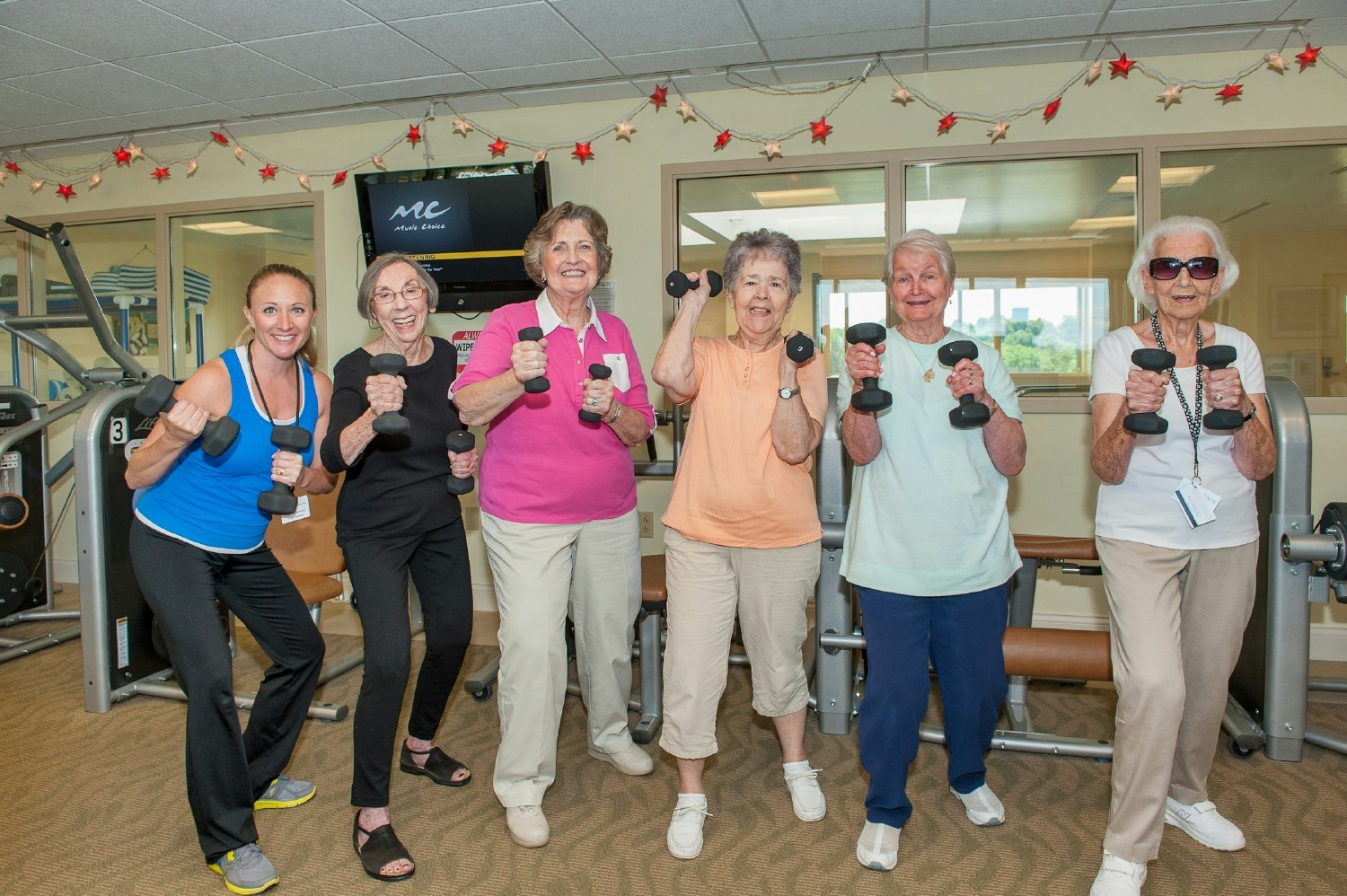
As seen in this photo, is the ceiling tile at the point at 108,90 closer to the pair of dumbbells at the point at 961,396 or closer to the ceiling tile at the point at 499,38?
the ceiling tile at the point at 499,38

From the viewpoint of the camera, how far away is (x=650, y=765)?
111 inches

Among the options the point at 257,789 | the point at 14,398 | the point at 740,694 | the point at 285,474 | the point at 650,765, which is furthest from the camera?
the point at 14,398

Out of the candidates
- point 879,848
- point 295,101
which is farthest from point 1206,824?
point 295,101

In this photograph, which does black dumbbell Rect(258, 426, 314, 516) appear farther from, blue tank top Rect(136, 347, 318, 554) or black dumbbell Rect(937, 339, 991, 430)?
black dumbbell Rect(937, 339, 991, 430)

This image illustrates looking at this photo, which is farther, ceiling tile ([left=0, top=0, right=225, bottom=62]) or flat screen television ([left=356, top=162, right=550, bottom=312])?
flat screen television ([left=356, top=162, right=550, bottom=312])

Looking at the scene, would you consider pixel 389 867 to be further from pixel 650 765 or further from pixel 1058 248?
pixel 1058 248

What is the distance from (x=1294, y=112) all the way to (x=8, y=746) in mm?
5636

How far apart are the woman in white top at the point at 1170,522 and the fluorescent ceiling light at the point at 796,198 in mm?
2357

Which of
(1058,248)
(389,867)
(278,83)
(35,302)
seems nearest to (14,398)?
(35,302)

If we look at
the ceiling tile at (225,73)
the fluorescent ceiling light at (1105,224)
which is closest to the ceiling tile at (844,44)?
the fluorescent ceiling light at (1105,224)

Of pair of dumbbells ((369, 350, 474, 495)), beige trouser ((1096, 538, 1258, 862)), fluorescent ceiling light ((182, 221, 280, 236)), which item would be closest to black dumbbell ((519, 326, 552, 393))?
pair of dumbbells ((369, 350, 474, 495))

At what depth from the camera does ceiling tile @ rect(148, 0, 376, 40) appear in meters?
3.32

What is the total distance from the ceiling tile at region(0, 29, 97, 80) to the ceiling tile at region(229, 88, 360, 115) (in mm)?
723

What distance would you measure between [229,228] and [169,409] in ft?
12.7
